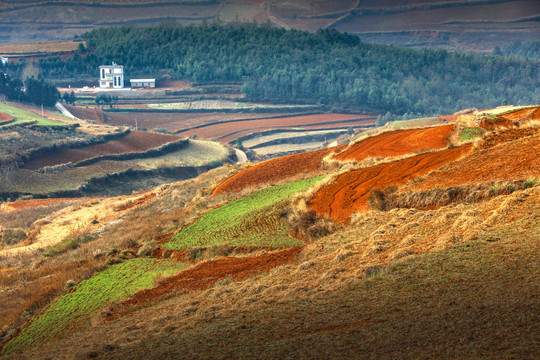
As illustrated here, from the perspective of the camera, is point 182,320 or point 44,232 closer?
point 182,320

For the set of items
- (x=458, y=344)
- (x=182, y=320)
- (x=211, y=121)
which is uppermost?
(x=458, y=344)

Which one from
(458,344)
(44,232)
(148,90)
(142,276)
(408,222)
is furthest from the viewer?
(148,90)

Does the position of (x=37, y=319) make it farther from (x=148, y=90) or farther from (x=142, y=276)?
(x=148, y=90)

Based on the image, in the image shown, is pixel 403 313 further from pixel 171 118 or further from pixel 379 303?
pixel 171 118

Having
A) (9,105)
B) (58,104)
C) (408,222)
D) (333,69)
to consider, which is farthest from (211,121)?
(408,222)

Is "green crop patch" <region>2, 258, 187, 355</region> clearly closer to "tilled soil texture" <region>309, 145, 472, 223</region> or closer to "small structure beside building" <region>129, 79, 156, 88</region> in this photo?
"tilled soil texture" <region>309, 145, 472, 223</region>

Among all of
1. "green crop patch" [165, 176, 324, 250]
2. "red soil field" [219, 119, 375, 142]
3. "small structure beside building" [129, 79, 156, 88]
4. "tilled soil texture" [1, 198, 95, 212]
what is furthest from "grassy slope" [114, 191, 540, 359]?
"small structure beside building" [129, 79, 156, 88]
